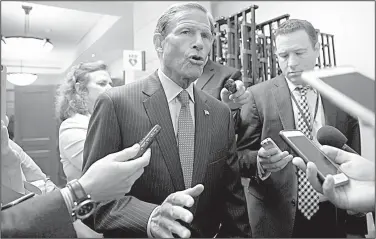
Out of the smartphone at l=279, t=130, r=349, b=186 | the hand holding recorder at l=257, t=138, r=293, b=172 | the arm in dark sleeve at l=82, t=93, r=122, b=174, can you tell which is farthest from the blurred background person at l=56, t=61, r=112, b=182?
the smartphone at l=279, t=130, r=349, b=186

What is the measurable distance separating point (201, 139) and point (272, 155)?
200 mm

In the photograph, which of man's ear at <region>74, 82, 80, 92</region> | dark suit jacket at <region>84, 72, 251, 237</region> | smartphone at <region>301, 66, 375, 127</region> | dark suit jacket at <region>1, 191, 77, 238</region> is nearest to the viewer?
smartphone at <region>301, 66, 375, 127</region>

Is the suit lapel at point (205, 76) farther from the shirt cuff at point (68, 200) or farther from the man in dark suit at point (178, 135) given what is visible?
the shirt cuff at point (68, 200)

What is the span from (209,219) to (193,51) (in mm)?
481

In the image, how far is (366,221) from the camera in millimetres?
1068

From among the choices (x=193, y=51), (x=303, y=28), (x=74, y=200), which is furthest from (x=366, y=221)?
(x=74, y=200)

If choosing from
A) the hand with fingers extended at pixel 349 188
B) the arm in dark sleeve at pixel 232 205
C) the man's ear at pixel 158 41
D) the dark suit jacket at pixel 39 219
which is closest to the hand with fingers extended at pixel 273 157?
the arm in dark sleeve at pixel 232 205

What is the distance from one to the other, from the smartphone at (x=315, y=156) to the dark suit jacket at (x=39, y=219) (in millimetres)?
466

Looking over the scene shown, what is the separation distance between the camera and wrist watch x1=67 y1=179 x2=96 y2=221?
0.58m

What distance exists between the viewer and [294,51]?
3.30 ft

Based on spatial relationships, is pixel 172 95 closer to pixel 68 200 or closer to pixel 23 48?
pixel 68 200

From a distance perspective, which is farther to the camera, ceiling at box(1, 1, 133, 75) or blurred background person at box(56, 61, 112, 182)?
blurred background person at box(56, 61, 112, 182)

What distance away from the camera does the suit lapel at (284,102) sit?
42.7 inches

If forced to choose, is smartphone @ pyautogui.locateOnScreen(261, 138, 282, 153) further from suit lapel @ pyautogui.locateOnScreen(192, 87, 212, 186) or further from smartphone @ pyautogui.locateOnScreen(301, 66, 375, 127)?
smartphone @ pyautogui.locateOnScreen(301, 66, 375, 127)
